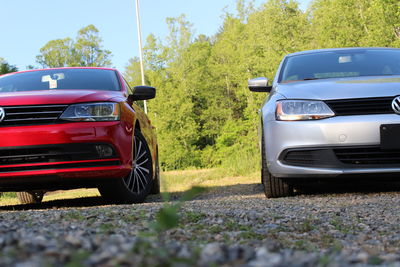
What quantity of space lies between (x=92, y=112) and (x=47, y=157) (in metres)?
0.58

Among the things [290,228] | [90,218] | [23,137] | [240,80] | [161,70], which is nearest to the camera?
[290,228]

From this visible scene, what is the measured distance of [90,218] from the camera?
3.35 m

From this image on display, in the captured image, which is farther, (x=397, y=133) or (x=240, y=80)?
(x=240, y=80)

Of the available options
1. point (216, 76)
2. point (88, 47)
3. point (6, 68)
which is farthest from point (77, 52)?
point (6, 68)

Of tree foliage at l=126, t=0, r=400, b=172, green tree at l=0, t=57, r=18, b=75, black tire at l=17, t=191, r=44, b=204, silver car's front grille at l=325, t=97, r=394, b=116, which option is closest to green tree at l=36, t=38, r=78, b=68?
tree foliage at l=126, t=0, r=400, b=172

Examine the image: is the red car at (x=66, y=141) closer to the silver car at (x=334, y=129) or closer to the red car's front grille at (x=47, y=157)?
the red car's front grille at (x=47, y=157)

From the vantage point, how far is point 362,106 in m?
4.94

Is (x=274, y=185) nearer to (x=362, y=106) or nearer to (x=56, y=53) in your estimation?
(x=362, y=106)

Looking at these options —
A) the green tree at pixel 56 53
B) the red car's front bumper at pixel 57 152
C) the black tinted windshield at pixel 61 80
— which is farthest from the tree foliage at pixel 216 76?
the red car's front bumper at pixel 57 152

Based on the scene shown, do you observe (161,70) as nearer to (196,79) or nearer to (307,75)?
(196,79)

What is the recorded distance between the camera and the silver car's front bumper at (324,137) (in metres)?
4.87

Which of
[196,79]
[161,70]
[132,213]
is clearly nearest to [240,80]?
[196,79]

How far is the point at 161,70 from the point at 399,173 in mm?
39011

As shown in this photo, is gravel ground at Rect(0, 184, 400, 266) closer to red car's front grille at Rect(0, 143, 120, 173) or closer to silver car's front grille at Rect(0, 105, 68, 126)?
red car's front grille at Rect(0, 143, 120, 173)
